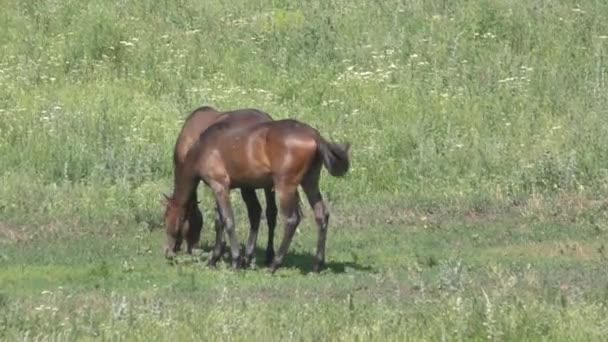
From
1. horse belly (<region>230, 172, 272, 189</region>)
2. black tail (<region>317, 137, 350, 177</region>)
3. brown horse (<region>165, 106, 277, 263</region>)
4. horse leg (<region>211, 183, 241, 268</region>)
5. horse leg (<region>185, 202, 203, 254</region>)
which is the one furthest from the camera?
horse leg (<region>185, 202, 203, 254</region>)

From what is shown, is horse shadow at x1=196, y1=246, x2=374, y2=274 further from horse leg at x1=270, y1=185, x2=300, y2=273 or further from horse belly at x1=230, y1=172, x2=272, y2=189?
horse belly at x1=230, y1=172, x2=272, y2=189

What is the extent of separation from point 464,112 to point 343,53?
3068mm

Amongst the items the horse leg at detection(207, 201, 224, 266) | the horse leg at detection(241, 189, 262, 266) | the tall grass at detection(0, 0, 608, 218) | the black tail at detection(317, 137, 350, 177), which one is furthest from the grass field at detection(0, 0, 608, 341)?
the black tail at detection(317, 137, 350, 177)

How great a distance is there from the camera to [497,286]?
12461 mm

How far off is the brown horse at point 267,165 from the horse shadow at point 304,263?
24 centimetres

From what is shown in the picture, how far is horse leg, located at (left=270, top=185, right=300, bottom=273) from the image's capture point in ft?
48.4

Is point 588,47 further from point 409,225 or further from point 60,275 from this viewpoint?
point 60,275

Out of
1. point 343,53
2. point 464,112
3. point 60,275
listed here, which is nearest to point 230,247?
point 60,275

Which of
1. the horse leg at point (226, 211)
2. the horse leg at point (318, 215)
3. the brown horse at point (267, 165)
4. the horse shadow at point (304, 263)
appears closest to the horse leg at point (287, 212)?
the brown horse at point (267, 165)

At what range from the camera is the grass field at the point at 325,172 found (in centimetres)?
1101

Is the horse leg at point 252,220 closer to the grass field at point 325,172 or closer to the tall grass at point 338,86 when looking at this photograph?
the grass field at point 325,172

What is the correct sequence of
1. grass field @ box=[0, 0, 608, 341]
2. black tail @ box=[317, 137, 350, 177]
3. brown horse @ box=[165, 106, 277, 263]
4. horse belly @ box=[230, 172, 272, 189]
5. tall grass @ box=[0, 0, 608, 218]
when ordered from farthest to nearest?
tall grass @ box=[0, 0, 608, 218] → brown horse @ box=[165, 106, 277, 263] → horse belly @ box=[230, 172, 272, 189] → black tail @ box=[317, 137, 350, 177] → grass field @ box=[0, 0, 608, 341]

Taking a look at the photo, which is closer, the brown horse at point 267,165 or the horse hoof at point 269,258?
the brown horse at point 267,165

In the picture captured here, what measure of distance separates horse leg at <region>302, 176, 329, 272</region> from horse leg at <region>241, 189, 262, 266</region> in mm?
857
